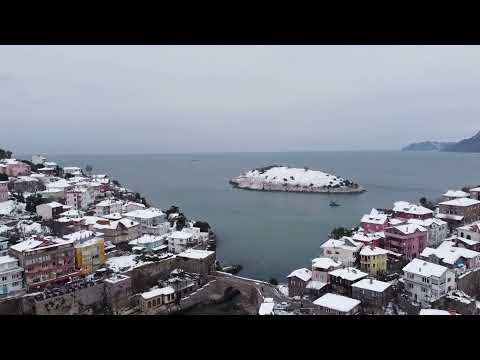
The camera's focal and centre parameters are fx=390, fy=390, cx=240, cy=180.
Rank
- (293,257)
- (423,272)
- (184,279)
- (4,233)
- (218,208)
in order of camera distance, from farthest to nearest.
→ (218,208)
(293,257)
(4,233)
(184,279)
(423,272)

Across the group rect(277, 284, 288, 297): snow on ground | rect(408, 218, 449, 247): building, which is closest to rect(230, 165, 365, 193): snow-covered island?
rect(408, 218, 449, 247): building

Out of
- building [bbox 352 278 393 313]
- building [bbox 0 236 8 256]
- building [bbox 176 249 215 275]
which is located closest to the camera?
building [bbox 352 278 393 313]

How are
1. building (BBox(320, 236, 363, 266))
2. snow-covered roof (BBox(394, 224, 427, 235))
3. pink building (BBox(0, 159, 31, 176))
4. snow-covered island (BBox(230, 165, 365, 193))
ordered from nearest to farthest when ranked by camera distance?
building (BBox(320, 236, 363, 266))
snow-covered roof (BBox(394, 224, 427, 235))
pink building (BBox(0, 159, 31, 176))
snow-covered island (BBox(230, 165, 365, 193))

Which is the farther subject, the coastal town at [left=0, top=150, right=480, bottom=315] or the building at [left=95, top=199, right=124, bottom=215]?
the building at [left=95, top=199, right=124, bottom=215]

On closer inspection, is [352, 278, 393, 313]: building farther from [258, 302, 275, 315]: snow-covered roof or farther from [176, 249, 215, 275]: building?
[176, 249, 215, 275]: building

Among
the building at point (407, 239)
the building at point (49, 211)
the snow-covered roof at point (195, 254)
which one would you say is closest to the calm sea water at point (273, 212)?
Result: the snow-covered roof at point (195, 254)
